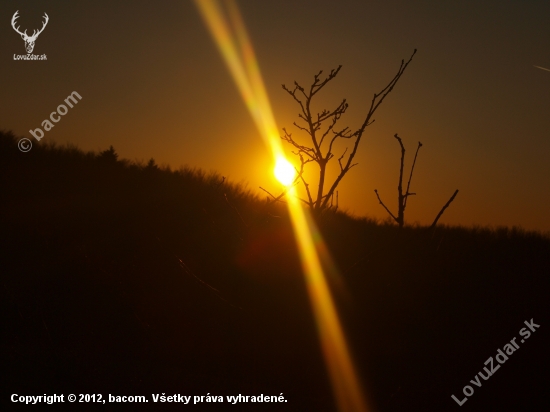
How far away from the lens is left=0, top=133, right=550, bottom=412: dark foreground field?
257 cm

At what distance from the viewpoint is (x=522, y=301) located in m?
5.10

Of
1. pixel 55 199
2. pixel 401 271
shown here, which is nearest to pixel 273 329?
pixel 401 271

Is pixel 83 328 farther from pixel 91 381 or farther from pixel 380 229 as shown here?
pixel 380 229

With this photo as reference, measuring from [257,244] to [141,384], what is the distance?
41.3 inches

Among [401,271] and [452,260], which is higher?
[452,260]

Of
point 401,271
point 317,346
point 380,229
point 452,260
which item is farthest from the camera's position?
point 380,229

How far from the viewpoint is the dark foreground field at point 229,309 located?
101 inches

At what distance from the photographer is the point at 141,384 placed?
2.74 meters

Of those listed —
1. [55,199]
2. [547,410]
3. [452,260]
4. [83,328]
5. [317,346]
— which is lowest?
[547,410]

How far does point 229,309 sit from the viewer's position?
3.42 meters

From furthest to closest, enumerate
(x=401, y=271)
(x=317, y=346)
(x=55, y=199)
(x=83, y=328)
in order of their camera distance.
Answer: (x=55, y=199)
(x=401, y=271)
(x=83, y=328)
(x=317, y=346)

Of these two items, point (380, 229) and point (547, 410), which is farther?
point (380, 229)

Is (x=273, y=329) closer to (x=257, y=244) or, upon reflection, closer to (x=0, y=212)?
(x=257, y=244)

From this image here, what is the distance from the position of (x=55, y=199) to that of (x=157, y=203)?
1404 mm
